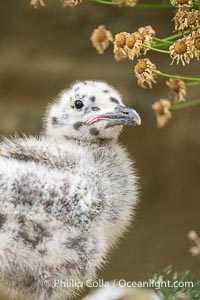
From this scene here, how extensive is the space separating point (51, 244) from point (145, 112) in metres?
1.48

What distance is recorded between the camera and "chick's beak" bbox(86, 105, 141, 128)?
1772 millimetres

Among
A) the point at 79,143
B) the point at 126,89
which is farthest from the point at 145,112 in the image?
the point at 79,143

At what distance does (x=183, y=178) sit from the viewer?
308 cm

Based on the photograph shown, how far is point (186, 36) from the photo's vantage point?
172 cm

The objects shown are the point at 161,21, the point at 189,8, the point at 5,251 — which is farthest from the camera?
the point at 161,21

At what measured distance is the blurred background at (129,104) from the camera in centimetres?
302

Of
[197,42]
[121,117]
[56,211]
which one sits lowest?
[56,211]

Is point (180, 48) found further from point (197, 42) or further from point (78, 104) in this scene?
point (78, 104)

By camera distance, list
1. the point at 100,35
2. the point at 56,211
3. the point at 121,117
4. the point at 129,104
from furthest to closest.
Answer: the point at 129,104 → the point at 100,35 → the point at 121,117 → the point at 56,211

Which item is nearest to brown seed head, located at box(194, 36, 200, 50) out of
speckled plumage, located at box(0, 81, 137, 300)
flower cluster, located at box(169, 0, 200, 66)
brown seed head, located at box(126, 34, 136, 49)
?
flower cluster, located at box(169, 0, 200, 66)

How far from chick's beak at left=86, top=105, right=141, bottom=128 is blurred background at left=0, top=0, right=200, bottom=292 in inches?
48.2

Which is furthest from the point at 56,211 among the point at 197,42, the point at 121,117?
the point at 197,42

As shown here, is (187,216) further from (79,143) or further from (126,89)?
(79,143)

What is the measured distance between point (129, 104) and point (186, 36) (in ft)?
4.43
